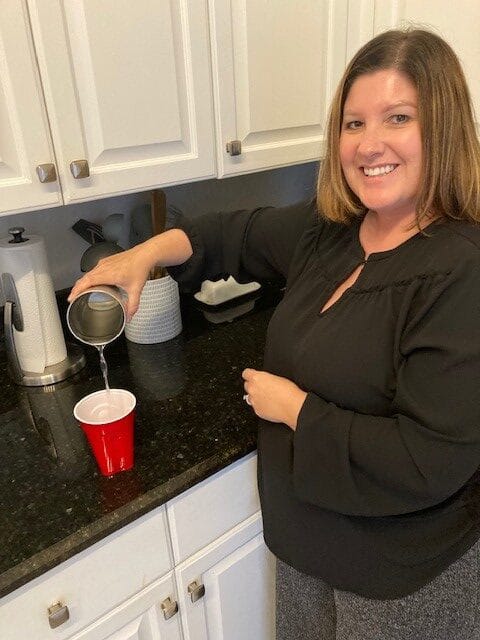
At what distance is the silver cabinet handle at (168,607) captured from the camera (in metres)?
1.01

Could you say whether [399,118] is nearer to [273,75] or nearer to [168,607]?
[273,75]

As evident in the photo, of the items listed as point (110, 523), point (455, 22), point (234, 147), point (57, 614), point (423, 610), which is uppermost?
point (455, 22)

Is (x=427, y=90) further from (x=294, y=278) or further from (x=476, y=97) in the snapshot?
(x=476, y=97)

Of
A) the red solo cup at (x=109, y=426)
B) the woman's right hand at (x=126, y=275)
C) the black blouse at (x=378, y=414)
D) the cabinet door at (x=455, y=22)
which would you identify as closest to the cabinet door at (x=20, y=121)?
the woman's right hand at (x=126, y=275)

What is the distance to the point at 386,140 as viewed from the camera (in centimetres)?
83

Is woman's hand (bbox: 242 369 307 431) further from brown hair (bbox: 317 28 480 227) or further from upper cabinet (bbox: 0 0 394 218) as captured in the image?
upper cabinet (bbox: 0 0 394 218)

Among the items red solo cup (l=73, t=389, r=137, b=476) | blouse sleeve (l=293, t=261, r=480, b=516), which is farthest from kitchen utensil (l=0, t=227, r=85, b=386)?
blouse sleeve (l=293, t=261, r=480, b=516)

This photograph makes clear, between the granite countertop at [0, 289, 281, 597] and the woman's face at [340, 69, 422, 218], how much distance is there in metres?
0.49

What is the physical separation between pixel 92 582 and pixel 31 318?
1.84 ft

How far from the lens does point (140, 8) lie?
3.23 ft

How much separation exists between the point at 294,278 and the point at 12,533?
65 centimetres

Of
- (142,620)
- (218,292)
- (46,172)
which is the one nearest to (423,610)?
(142,620)

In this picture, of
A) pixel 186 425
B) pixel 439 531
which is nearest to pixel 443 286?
pixel 439 531

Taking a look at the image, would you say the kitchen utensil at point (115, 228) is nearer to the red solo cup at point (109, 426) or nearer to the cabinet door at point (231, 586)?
the red solo cup at point (109, 426)
